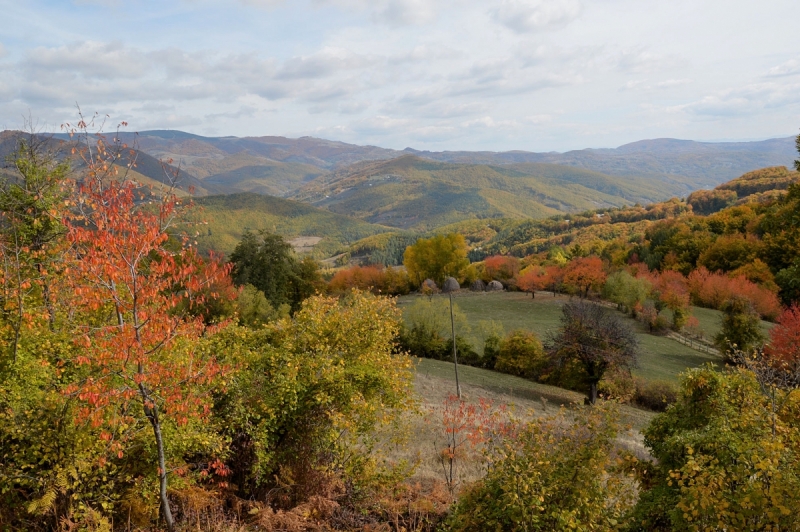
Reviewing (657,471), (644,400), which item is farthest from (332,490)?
(644,400)

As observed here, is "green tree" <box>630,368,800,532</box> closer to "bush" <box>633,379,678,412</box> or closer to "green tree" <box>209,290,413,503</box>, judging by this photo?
"green tree" <box>209,290,413,503</box>

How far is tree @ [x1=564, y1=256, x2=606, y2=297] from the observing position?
6938 centimetres

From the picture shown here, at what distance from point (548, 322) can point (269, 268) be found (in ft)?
120

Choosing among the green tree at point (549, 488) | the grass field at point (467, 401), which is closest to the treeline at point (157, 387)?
the grass field at point (467, 401)

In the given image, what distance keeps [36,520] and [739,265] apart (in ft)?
291

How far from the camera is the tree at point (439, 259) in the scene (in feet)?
255

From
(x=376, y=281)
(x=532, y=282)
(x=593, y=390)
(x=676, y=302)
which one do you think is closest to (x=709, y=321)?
(x=676, y=302)

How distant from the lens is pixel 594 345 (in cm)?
3108

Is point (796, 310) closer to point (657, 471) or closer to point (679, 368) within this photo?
point (679, 368)

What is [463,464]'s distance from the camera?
1805 centimetres

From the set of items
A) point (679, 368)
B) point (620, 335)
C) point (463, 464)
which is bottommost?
point (679, 368)

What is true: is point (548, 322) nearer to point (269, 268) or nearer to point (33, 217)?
point (269, 268)

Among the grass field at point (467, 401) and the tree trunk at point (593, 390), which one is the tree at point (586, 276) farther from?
the tree trunk at point (593, 390)

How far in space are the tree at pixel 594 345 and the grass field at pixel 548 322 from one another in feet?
12.9
